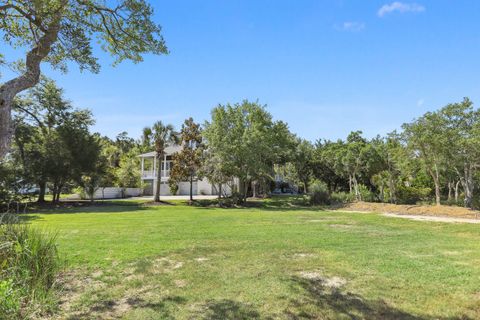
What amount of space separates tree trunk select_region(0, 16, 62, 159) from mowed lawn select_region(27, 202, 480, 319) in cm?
240

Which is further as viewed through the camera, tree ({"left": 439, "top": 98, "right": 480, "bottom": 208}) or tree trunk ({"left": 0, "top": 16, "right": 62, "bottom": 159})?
tree ({"left": 439, "top": 98, "right": 480, "bottom": 208})

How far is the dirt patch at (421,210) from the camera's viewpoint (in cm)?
1608

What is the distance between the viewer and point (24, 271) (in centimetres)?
430

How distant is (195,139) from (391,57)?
1883 centimetres

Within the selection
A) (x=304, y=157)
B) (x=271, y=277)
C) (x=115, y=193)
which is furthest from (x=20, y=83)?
(x=115, y=193)

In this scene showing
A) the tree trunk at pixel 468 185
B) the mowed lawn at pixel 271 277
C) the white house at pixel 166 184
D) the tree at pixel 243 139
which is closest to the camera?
the mowed lawn at pixel 271 277

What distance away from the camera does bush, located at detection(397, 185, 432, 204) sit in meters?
25.4

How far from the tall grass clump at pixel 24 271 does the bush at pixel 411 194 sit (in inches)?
1015

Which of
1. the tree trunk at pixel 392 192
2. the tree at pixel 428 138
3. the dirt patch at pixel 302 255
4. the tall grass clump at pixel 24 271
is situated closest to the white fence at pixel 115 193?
the tree trunk at pixel 392 192

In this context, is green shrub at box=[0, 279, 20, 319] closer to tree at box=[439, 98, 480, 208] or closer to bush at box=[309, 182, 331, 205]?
tree at box=[439, 98, 480, 208]

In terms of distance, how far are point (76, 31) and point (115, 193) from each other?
36986 millimetres

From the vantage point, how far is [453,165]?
18312 mm

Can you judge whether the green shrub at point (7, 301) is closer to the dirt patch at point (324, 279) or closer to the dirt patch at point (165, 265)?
the dirt patch at point (165, 265)

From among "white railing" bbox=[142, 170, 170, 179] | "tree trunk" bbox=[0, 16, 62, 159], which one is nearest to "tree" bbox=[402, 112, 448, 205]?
"tree trunk" bbox=[0, 16, 62, 159]
